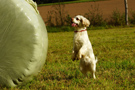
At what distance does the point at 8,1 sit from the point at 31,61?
98cm

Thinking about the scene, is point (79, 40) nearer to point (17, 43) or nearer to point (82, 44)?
point (82, 44)

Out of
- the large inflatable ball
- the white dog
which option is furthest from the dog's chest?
the large inflatable ball

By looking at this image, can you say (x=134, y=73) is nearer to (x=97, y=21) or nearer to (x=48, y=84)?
(x=48, y=84)

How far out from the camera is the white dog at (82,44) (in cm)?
309

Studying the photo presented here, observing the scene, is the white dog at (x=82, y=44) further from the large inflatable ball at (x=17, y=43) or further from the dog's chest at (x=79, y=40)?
the large inflatable ball at (x=17, y=43)

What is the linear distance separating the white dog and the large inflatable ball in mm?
568

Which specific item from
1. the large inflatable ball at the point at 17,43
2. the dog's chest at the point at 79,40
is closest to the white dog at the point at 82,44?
the dog's chest at the point at 79,40

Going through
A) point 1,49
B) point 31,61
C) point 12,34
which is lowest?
point 31,61

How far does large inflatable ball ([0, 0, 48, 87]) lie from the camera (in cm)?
304

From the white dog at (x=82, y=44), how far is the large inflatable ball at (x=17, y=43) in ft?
1.86

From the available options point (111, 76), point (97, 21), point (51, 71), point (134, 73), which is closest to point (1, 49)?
point (51, 71)

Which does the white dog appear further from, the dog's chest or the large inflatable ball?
the large inflatable ball

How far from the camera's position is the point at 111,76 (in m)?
3.47

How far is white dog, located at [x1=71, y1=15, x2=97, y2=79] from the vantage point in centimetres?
309
